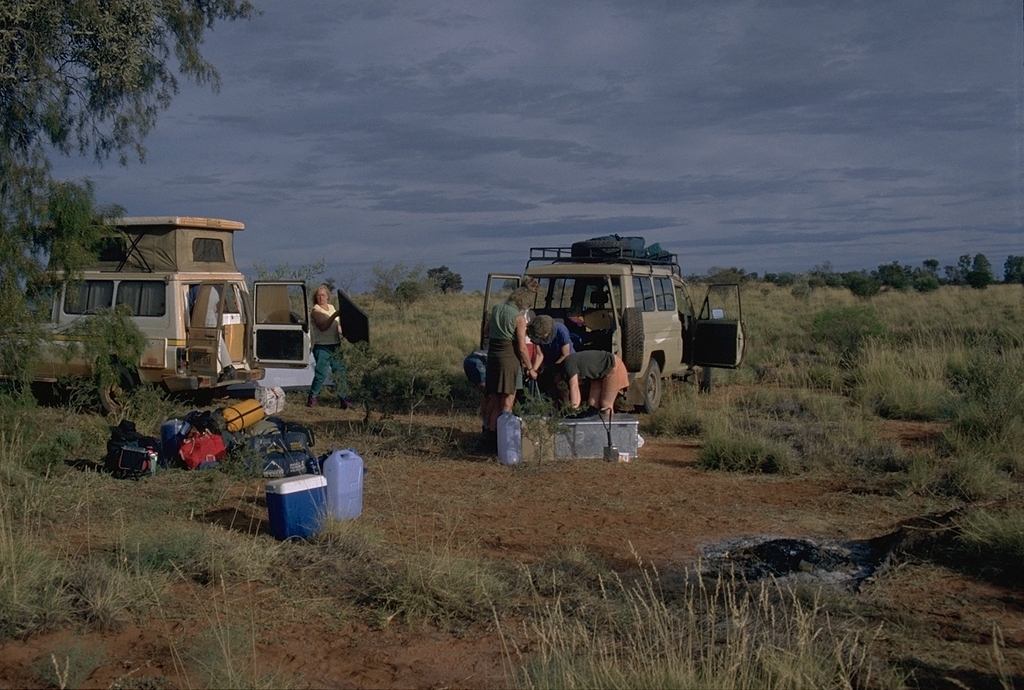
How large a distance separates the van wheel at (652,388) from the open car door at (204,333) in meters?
5.14

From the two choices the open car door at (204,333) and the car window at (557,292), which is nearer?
the open car door at (204,333)

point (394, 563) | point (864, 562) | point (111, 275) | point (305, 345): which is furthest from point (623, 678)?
point (111, 275)

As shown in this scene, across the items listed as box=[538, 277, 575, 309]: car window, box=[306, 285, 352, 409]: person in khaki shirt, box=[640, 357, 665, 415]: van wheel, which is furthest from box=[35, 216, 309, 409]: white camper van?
box=[640, 357, 665, 415]: van wheel

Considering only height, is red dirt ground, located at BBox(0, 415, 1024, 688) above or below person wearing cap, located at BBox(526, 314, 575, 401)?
below

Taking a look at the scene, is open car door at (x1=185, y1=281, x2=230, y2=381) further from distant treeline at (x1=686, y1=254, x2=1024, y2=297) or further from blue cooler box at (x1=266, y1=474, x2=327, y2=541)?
distant treeline at (x1=686, y1=254, x2=1024, y2=297)

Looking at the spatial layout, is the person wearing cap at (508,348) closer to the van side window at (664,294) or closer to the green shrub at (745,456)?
the green shrub at (745,456)

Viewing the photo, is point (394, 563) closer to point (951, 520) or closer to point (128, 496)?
point (128, 496)

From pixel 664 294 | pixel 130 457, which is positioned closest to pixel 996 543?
pixel 130 457

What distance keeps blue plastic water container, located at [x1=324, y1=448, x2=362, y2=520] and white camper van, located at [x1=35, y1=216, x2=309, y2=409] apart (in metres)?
4.76

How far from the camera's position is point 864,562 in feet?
19.4

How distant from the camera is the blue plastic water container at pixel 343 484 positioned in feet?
21.7

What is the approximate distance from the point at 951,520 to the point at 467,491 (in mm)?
3740

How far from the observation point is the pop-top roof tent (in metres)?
11.5

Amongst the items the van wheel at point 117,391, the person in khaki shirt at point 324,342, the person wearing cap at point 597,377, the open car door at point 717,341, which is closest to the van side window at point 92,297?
the van wheel at point 117,391
